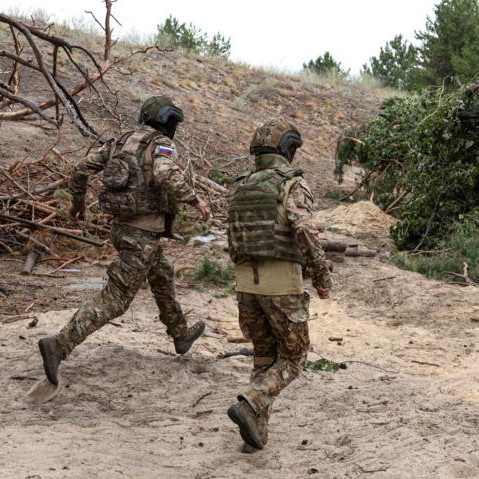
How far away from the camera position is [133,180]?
17.2ft

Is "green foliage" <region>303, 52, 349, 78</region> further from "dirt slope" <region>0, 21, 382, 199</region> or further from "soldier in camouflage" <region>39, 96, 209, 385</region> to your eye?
"soldier in camouflage" <region>39, 96, 209, 385</region>

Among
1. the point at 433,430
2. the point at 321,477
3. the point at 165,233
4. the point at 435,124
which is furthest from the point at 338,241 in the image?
the point at 321,477

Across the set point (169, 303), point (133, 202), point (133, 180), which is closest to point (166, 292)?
point (169, 303)

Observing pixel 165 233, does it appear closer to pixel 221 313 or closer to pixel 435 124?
pixel 221 313

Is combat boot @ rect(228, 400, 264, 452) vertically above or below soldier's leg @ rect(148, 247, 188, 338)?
below

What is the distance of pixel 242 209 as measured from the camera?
4.41m

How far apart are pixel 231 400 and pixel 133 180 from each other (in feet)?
5.20

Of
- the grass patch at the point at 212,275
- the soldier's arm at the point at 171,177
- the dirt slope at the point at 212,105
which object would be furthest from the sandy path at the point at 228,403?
the dirt slope at the point at 212,105

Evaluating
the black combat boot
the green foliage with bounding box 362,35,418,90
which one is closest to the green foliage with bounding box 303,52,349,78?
the green foliage with bounding box 362,35,418,90

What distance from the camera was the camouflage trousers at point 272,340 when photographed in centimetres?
429

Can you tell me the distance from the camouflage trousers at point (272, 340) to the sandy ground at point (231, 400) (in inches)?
14.4

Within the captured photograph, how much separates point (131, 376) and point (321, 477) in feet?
6.63

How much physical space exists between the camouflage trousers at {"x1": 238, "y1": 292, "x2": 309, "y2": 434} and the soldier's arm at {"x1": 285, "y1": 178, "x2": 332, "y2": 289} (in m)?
0.18

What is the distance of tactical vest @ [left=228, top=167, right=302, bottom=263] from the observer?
431 cm
